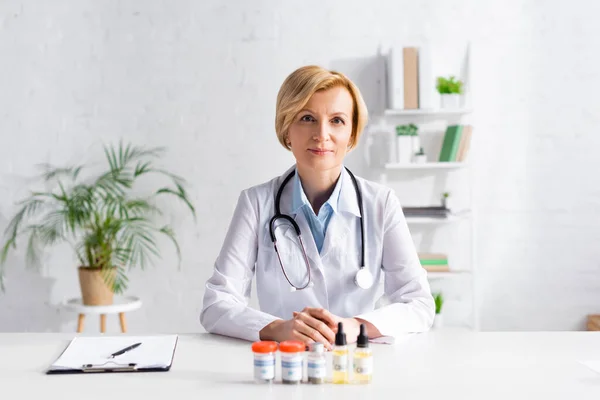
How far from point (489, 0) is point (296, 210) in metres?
2.20

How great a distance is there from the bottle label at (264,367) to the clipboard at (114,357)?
0.21 meters

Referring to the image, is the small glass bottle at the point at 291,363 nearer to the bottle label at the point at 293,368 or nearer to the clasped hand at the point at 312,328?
the bottle label at the point at 293,368

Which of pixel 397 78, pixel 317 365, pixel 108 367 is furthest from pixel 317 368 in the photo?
pixel 397 78

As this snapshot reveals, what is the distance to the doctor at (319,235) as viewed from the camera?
1.77m

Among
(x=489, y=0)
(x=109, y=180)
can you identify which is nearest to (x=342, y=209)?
(x=109, y=180)

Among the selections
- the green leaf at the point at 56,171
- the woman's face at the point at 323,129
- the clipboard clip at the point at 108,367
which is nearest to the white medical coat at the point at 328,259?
the woman's face at the point at 323,129

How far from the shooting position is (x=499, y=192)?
11.6ft

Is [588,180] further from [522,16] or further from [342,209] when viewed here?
[342,209]

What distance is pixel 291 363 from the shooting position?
1.17 metres

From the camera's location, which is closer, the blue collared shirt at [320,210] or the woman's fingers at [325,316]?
the woman's fingers at [325,316]

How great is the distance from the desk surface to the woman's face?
52cm

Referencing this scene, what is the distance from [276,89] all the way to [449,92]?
881 mm

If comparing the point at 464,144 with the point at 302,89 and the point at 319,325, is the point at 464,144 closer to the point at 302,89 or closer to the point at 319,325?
the point at 302,89

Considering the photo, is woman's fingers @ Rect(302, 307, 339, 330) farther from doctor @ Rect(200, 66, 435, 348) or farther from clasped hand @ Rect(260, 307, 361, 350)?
doctor @ Rect(200, 66, 435, 348)
